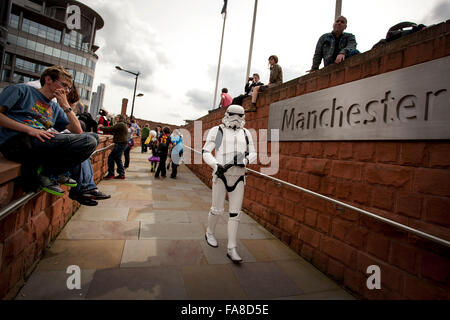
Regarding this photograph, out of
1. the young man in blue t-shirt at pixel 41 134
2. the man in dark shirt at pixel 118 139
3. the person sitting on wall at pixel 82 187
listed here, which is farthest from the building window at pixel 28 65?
the young man in blue t-shirt at pixel 41 134

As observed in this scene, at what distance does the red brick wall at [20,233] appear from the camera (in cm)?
164

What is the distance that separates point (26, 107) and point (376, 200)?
337 centimetres

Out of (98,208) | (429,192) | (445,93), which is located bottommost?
(98,208)

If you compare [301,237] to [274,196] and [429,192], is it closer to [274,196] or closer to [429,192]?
[274,196]

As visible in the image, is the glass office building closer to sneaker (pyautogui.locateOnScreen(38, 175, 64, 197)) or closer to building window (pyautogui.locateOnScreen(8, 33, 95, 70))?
building window (pyautogui.locateOnScreen(8, 33, 95, 70))

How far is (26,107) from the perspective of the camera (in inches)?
75.5

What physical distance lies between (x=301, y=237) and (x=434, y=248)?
4.95 ft

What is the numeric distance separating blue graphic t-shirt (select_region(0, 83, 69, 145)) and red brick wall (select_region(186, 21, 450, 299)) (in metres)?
3.08

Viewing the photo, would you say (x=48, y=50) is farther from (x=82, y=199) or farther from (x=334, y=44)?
(x=334, y=44)

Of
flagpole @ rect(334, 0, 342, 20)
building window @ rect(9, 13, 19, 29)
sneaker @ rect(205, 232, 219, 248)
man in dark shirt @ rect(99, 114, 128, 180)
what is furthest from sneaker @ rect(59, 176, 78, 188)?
building window @ rect(9, 13, 19, 29)

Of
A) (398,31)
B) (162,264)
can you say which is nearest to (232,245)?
(162,264)

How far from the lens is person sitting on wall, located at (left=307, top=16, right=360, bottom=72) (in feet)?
10.8

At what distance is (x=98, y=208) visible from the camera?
3.88 metres

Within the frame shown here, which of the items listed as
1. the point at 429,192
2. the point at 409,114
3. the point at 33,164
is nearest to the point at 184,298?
the point at 33,164
